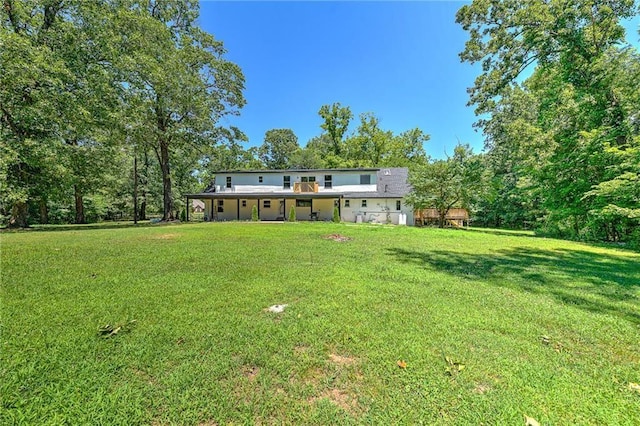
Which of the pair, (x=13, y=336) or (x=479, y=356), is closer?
(x=479, y=356)

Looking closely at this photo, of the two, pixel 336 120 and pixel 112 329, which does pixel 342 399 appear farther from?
pixel 336 120

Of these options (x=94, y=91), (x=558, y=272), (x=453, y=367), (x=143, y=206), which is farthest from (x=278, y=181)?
(x=453, y=367)

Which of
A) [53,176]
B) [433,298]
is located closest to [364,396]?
[433,298]

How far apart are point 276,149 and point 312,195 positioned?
27.9 metres

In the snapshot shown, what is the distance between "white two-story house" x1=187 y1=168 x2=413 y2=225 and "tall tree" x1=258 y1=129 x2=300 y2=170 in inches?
897

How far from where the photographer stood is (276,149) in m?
46.8

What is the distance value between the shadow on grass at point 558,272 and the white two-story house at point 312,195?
42.5ft

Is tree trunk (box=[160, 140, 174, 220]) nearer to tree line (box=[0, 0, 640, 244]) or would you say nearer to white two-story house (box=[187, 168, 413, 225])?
tree line (box=[0, 0, 640, 244])

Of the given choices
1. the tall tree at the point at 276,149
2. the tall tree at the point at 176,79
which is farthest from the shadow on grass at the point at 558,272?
the tall tree at the point at 276,149

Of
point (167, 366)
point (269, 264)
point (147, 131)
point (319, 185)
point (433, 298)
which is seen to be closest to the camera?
point (167, 366)

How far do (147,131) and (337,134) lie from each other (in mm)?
23488

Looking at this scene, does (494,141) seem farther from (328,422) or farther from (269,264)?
(328,422)

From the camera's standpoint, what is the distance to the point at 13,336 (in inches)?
109

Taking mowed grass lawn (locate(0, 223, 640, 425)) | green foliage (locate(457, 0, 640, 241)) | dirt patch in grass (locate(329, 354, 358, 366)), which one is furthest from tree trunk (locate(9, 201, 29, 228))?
green foliage (locate(457, 0, 640, 241))
